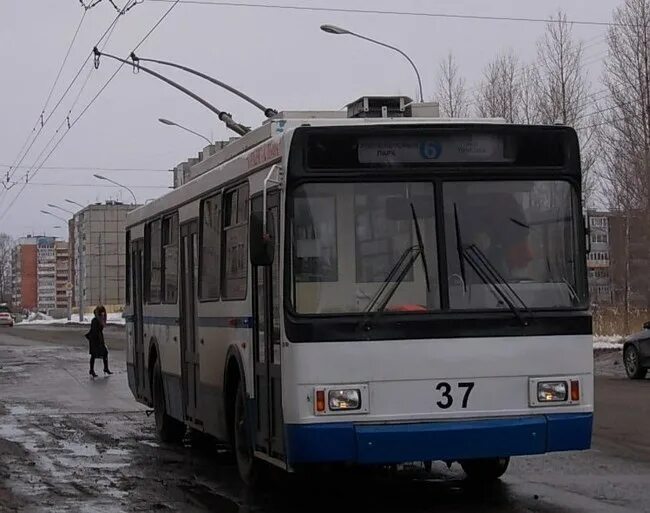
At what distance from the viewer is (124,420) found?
1777cm

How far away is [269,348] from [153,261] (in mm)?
5747

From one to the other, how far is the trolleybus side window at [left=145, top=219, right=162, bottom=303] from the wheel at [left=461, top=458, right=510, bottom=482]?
496 centimetres

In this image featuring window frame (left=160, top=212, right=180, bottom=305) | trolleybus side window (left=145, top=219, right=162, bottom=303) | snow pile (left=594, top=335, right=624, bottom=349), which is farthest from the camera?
snow pile (left=594, top=335, right=624, bottom=349)

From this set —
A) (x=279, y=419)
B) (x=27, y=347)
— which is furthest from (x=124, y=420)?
(x=27, y=347)

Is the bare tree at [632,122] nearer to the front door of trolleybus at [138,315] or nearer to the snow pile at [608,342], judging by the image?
the snow pile at [608,342]

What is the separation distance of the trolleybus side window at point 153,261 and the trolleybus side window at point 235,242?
347cm

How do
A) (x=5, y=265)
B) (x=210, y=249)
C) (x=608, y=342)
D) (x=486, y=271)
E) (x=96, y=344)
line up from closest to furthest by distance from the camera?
(x=486, y=271), (x=210, y=249), (x=96, y=344), (x=608, y=342), (x=5, y=265)

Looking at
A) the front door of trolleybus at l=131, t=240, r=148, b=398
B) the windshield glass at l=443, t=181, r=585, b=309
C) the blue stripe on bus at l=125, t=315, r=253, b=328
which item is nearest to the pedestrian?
the front door of trolleybus at l=131, t=240, r=148, b=398

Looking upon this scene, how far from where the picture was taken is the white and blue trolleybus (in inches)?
341

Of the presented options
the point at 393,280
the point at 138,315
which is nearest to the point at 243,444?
the point at 393,280

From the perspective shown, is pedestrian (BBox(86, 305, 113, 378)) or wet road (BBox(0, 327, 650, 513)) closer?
wet road (BBox(0, 327, 650, 513))

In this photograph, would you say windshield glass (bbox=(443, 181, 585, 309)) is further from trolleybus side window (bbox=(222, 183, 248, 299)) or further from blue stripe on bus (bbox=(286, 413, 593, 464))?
→ trolleybus side window (bbox=(222, 183, 248, 299))

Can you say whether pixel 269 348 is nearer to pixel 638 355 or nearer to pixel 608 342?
pixel 638 355

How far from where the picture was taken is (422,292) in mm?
8844
